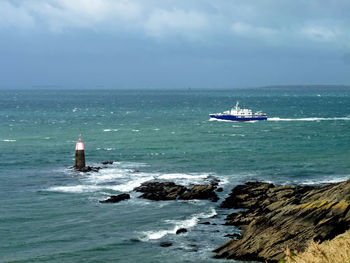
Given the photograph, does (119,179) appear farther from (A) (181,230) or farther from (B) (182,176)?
(A) (181,230)

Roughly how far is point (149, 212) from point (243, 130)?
79.6 m

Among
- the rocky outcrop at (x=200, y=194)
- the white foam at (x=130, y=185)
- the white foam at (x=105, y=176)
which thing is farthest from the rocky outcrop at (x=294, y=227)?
the white foam at (x=105, y=176)

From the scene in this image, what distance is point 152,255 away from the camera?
125 ft

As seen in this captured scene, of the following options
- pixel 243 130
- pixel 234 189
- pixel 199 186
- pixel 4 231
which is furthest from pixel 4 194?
pixel 243 130

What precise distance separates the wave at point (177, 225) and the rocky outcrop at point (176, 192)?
455cm

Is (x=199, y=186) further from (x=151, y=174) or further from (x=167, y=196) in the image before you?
(x=151, y=174)

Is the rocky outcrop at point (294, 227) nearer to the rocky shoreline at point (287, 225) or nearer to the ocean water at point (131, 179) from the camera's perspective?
the rocky shoreline at point (287, 225)

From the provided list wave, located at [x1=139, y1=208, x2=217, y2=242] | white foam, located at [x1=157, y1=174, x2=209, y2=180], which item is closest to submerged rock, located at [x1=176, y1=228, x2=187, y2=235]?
wave, located at [x1=139, y1=208, x2=217, y2=242]

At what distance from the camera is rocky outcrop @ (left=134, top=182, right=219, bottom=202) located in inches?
2108

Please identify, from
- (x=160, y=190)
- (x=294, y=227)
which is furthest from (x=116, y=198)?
(x=294, y=227)

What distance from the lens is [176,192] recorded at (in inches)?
2147

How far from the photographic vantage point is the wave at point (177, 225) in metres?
42.3

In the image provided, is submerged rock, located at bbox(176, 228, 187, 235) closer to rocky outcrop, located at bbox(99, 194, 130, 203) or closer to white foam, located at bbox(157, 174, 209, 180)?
rocky outcrop, located at bbox(99, 194, 130, 203)

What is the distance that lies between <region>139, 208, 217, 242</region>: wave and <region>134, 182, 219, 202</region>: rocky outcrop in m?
4.55
